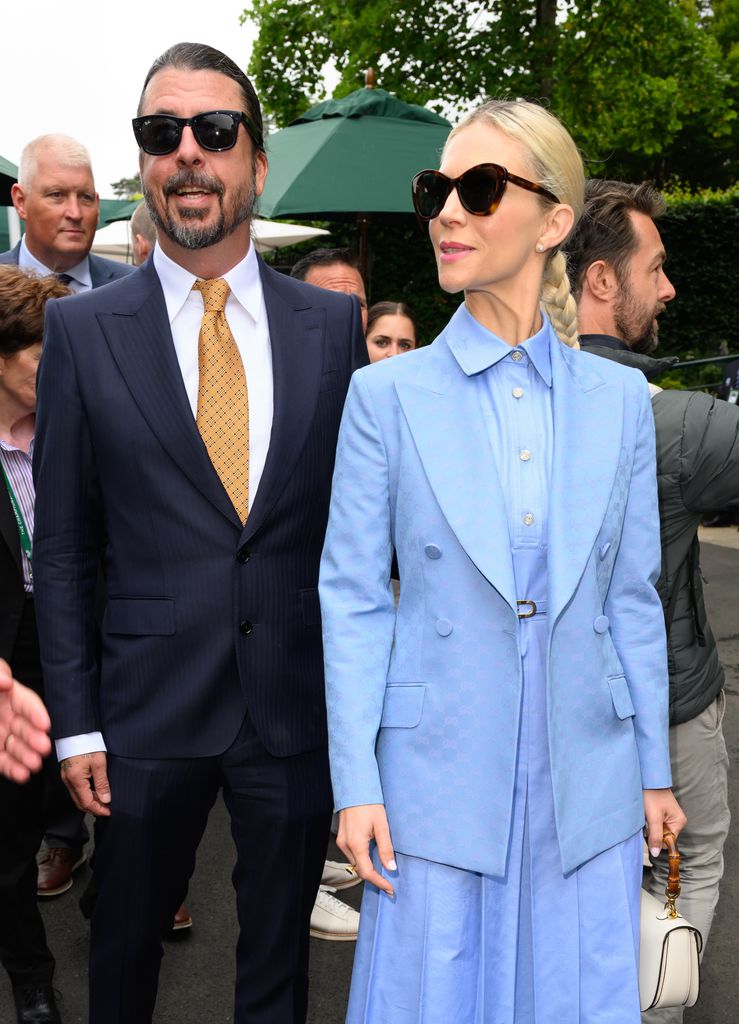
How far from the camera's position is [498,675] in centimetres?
199

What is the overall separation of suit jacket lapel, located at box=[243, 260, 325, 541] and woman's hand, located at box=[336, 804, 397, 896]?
68 cm

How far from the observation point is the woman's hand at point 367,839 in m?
1.99

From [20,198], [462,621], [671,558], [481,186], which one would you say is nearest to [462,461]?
[462,621]

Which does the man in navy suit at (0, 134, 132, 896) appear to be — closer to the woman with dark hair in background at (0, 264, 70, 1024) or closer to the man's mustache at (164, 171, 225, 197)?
the woman with dark hair in background at (0, 264, 70, 1024)

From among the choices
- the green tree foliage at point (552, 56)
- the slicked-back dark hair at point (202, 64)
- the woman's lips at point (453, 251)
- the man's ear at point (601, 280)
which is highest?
the green tree foliage at point (552, 56)

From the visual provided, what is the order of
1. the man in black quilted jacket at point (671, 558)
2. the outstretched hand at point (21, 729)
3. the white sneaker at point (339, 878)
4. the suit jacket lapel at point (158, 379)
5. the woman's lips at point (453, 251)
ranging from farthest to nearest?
the white sneaker at point (339, 878) < the man in black quilted jacket at point (671, 558) < the suit jacket lapel at point (158, 379) < the woman's lips at point (453, 251) < the outstretched hand at point (21, 729)

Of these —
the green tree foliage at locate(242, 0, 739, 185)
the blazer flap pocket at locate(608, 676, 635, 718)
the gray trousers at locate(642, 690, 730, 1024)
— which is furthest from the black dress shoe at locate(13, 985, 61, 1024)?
the green tree foliage at locate(242, 0, 739, 185)

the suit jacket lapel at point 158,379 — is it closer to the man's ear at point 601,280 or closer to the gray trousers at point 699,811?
the man's ear at point 601,280

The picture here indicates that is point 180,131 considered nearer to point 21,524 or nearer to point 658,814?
point 21,524

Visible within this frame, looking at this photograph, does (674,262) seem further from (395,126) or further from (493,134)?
→ (493,134)

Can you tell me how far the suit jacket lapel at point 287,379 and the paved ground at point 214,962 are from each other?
1.88m

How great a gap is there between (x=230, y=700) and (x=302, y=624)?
0.24m

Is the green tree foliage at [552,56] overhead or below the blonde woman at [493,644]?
overhead

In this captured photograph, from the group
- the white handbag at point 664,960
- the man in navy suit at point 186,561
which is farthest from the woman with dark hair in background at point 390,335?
the white handbag at point 664,960
